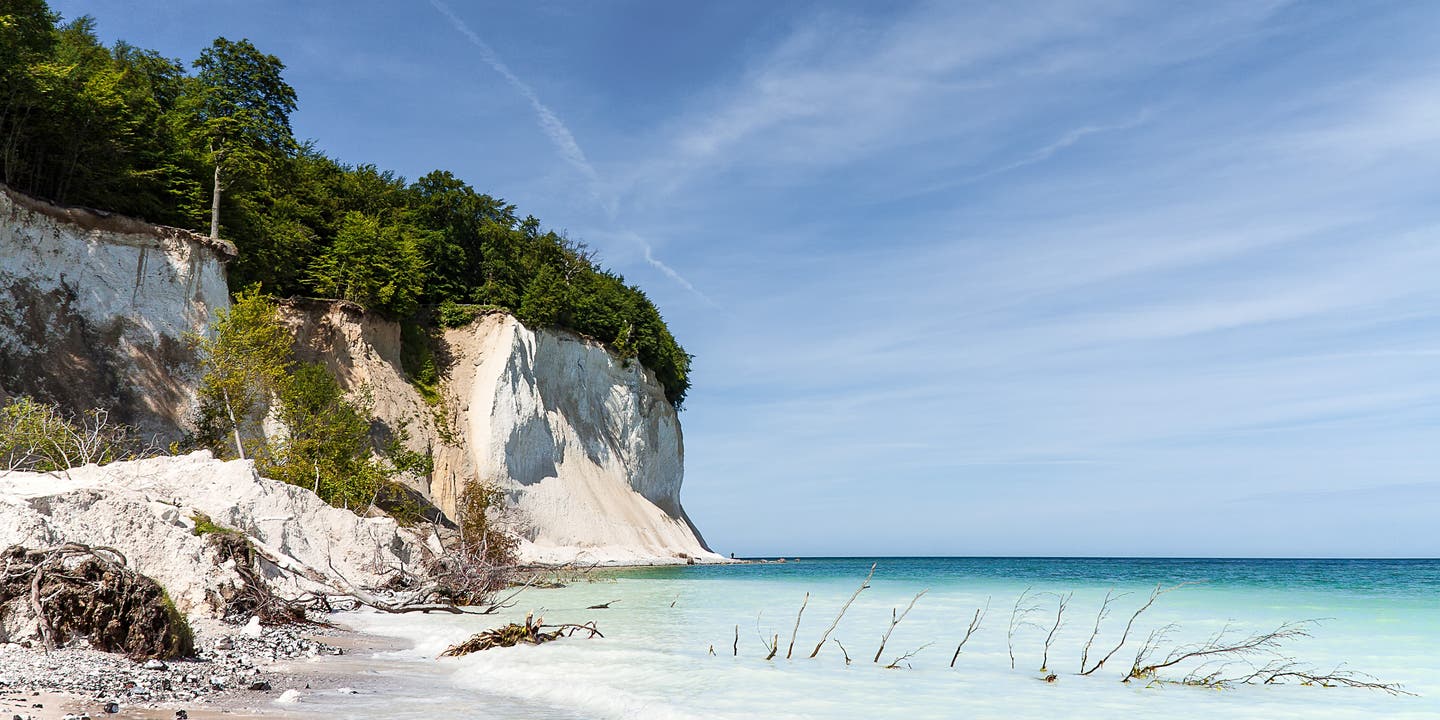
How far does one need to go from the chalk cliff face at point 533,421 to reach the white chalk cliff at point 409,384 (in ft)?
0.27

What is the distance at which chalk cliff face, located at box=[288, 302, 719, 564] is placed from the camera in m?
38.1

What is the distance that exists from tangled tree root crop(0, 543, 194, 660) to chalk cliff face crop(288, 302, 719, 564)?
28.7 metres

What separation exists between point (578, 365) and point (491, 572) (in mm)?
31812

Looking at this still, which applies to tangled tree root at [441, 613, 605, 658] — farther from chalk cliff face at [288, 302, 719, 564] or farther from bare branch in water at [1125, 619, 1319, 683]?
chalk cliff face at [288, 302, 719, 564]

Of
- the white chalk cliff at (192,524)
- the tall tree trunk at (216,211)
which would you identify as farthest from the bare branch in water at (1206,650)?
the tall tree trunk at (216,211)

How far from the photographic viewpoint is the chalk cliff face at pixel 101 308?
24.0 metres

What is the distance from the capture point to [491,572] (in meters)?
17.2

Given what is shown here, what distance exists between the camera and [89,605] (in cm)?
812

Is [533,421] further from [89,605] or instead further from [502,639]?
[89,605]

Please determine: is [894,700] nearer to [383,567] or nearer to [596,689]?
[596,689]

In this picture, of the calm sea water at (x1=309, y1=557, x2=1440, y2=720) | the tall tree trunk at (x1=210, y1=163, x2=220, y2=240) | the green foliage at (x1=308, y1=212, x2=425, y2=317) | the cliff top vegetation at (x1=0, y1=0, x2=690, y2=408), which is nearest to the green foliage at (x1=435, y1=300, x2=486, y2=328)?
the cliff top vegetation at (x1=0, y1=0, x2=690, y2=408)

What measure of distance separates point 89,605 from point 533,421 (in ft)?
115

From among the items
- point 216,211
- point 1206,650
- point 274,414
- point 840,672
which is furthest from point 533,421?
point 1206,650

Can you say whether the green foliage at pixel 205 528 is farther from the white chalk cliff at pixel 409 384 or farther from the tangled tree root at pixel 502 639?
the white chalk cliff at pixel 409 384
